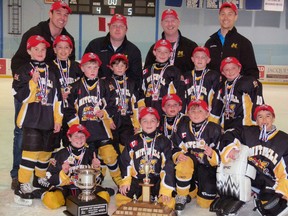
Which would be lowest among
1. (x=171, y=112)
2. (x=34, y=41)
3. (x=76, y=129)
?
(x=76, y=129)

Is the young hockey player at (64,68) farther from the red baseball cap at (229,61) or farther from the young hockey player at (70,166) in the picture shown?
the red baseball cap at (229,61)

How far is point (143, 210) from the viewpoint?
3.24 m

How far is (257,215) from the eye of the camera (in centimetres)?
381

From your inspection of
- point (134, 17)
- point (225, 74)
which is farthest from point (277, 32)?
point (225, 74)

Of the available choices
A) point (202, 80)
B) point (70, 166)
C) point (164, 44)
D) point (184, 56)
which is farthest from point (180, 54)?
point (70, 166)

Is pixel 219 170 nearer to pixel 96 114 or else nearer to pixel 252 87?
pixel 252 87

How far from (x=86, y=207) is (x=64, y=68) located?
4.41 ft

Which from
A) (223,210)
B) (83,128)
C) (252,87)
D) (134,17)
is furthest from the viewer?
(134,17)

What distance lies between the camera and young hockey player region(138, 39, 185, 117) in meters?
4.37

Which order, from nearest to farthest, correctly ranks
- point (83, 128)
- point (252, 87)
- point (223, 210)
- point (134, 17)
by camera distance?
point (223, 210), point (83, 128), point (252, 87), point (134, 17)

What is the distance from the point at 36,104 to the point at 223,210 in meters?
1.66

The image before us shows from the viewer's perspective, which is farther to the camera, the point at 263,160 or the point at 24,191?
the point at 24,191

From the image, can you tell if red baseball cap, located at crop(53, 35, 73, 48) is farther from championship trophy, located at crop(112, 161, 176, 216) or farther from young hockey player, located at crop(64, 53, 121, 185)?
championship trophy, located at crop(112, 161, 176, 216)

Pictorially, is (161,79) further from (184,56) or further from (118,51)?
(118,51)
